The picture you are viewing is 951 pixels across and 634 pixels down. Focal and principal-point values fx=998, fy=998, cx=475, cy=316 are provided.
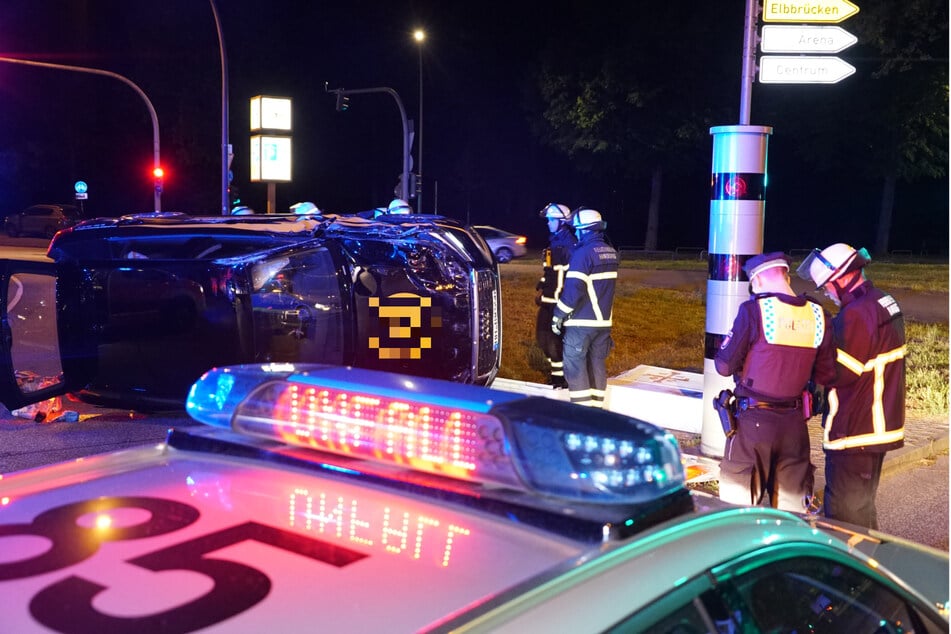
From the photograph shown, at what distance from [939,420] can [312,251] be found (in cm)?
570

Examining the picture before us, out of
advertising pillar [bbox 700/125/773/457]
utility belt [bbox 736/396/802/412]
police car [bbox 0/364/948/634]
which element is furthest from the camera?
advertising pillar [bbox 700/125/773/457]

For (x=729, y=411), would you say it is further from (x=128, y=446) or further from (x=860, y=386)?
(x=128, y=446)

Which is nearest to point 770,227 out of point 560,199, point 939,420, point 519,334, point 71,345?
point 560,199

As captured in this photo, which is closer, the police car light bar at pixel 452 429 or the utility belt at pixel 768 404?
the police car light bar at pixel 452 429

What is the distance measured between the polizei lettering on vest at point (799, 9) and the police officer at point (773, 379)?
2.78 metres

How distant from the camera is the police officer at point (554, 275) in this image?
31.5ft

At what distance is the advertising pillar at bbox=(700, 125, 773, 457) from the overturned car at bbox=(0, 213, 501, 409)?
183 centimetres

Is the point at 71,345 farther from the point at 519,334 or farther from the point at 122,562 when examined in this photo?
the point at 519,334

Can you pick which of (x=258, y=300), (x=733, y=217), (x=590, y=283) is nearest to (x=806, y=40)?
(x=733, y=217)

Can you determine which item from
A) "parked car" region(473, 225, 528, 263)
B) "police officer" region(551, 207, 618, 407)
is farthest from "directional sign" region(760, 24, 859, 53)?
"parked car" region(473, 225, 528, 263)

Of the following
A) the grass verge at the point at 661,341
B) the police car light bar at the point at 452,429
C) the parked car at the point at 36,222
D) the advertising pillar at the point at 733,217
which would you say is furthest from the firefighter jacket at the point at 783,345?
the parked car at the point at 36,222

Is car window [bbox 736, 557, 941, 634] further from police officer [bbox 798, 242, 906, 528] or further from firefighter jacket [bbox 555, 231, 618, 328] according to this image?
firefighter jacket [bbox 555, 231, 618, 328]

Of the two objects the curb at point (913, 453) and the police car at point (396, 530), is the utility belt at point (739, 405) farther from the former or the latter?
the police car at point (396, 530)

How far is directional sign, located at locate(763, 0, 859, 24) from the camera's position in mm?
7023
